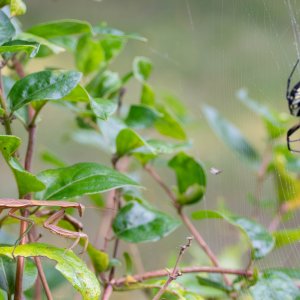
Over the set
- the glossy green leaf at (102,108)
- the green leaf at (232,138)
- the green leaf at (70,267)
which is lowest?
the green leaf at (232,138)

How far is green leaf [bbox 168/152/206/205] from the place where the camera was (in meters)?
0.85

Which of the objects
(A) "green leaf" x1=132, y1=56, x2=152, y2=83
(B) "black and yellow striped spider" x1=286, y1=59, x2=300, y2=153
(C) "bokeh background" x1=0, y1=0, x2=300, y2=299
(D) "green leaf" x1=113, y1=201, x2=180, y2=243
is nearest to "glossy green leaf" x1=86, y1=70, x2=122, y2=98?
(A) "green leaf" x1=132, y1=56, x2=152, y2=83

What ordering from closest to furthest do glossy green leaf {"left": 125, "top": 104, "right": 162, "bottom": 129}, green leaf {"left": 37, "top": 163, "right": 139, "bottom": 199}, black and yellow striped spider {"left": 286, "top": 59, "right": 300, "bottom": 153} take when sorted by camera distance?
green leaf {"left": 37, "top": 163, "right": 139, "bottom": 199} → glossy green leaf {"left": 125, "top": 104, "right": 162, "bottom": 129} → black and yellow striped spider {"left": 286, "top": 59, "right": 300, "bottom": 153}

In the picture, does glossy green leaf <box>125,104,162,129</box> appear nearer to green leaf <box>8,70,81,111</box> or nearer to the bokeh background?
green leaf <box>8,70,81,111</box>

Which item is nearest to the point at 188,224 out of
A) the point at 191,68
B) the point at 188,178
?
the point at 188,178

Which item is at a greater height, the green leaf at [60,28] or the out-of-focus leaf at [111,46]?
the green leaf at [60,28]

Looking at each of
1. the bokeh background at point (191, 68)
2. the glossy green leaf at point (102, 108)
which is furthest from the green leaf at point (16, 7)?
the bokeh background at point (191, 68)

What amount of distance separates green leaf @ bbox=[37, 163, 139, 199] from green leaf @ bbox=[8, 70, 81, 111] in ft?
0.30

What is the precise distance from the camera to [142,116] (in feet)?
2.87

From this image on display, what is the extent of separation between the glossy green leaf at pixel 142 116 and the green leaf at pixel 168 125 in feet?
0.11

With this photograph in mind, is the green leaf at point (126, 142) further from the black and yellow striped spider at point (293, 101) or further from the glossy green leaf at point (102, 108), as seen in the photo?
the black and yellow striped spider at point (293, 101)

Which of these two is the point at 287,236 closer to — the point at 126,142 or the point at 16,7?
the point at 126,142

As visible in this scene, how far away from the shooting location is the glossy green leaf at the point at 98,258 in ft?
2.33

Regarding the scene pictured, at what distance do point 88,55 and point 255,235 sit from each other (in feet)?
1.26
